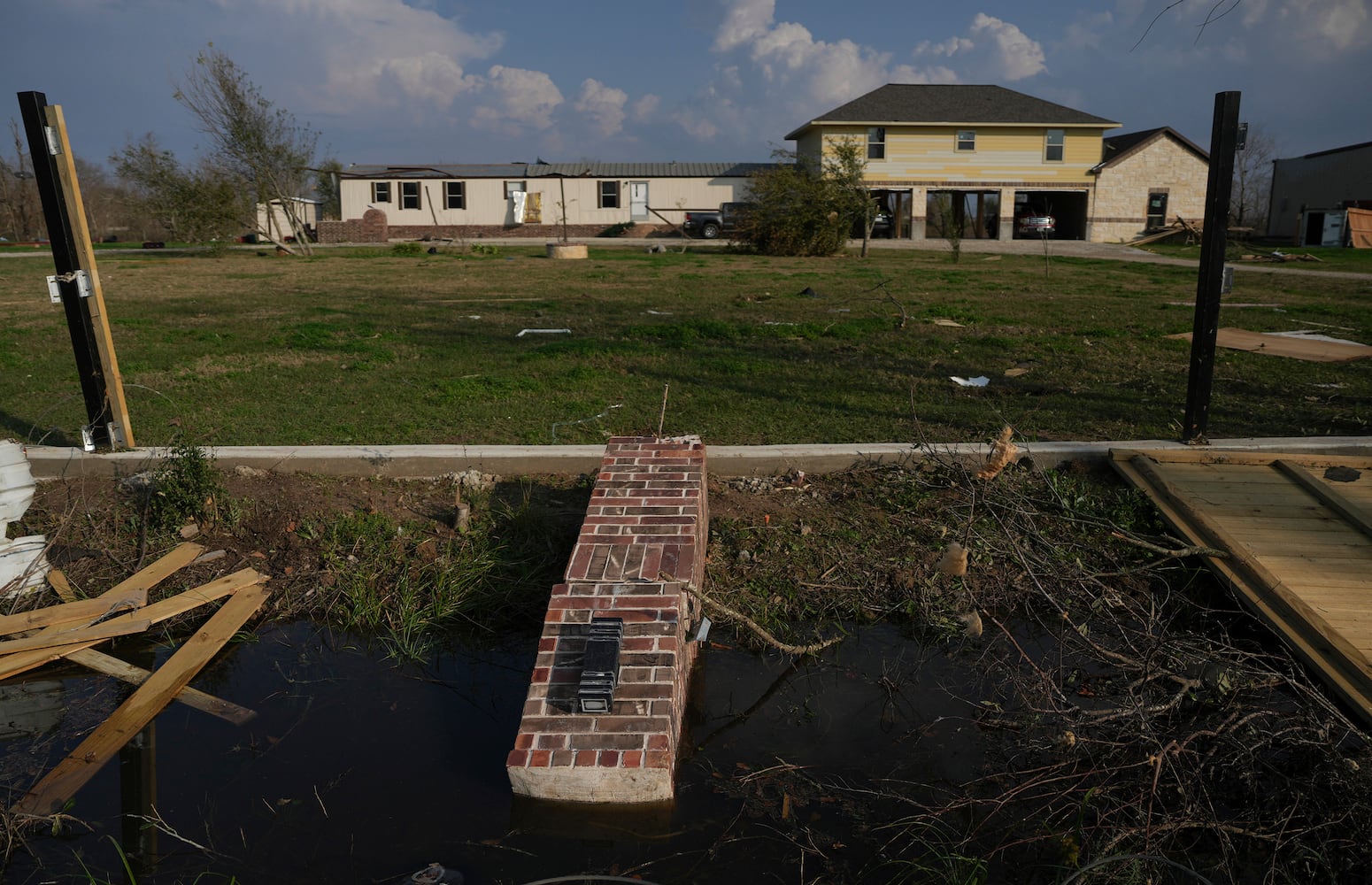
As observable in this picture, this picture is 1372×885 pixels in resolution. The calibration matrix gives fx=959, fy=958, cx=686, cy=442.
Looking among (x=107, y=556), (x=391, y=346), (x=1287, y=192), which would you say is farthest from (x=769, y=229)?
(x=1287, y=192)

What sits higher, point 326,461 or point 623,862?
point 326,461

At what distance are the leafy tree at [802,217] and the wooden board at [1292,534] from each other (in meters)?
22.4

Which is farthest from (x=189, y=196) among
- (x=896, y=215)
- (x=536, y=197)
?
(x=896, y=215)

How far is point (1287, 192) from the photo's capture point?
44344 mm

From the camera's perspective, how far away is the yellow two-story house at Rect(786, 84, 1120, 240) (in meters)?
39.2

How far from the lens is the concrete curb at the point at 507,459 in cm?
595

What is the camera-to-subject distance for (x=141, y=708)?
4.02 meters

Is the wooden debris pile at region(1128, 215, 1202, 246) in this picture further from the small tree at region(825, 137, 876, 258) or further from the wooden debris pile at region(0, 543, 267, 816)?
the wooden debris pile at region(0, 543, 267, 816)

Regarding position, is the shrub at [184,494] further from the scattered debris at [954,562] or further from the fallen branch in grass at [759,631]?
the scattered debris at [954,562]

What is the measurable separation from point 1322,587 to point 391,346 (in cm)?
884

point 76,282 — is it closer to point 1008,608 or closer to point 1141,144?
point 1008,608

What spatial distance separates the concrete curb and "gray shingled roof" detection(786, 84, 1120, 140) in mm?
34890

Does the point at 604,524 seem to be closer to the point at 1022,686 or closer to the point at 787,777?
the point at 787,777

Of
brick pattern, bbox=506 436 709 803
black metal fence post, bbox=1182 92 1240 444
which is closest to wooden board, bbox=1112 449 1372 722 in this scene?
black metal fence post, bbox=1182 92 1240 444
